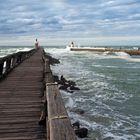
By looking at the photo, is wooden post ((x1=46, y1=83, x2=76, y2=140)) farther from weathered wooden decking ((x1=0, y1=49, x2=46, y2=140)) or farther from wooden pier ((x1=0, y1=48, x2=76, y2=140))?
weathered wooden decking ((x1=0, y1=49, x2=46, y2=140))

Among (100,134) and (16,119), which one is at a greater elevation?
(16,119)

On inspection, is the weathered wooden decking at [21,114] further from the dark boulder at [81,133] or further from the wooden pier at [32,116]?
the dark boulder at [81,133]

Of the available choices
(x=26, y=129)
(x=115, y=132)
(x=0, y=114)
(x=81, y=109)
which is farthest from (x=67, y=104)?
(x=26, y=129)

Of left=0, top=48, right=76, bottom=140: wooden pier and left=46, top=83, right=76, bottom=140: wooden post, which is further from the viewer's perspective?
left=0, top=48, right=76, bottom=140: wooden pier

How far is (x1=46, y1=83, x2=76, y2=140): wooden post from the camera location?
317 centimetres

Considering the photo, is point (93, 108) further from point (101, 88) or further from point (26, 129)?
point (26, 129)

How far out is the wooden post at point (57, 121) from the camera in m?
3.17

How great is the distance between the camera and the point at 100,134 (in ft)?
33.2

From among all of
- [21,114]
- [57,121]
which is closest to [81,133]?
[21,114]

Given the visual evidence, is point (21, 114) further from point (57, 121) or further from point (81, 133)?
point (81, 133)

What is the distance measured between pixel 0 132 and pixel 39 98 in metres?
3.00

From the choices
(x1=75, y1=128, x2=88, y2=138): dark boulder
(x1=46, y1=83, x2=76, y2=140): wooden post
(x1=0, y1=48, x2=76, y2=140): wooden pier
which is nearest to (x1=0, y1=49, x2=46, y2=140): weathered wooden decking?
(x1=0, y1=48, x2=76, y2=140): wooden pier

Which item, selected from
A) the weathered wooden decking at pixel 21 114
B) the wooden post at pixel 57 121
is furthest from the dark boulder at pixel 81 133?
the wooden post at pixel 57 121

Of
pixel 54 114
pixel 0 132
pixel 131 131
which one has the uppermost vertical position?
pixel 54 114
